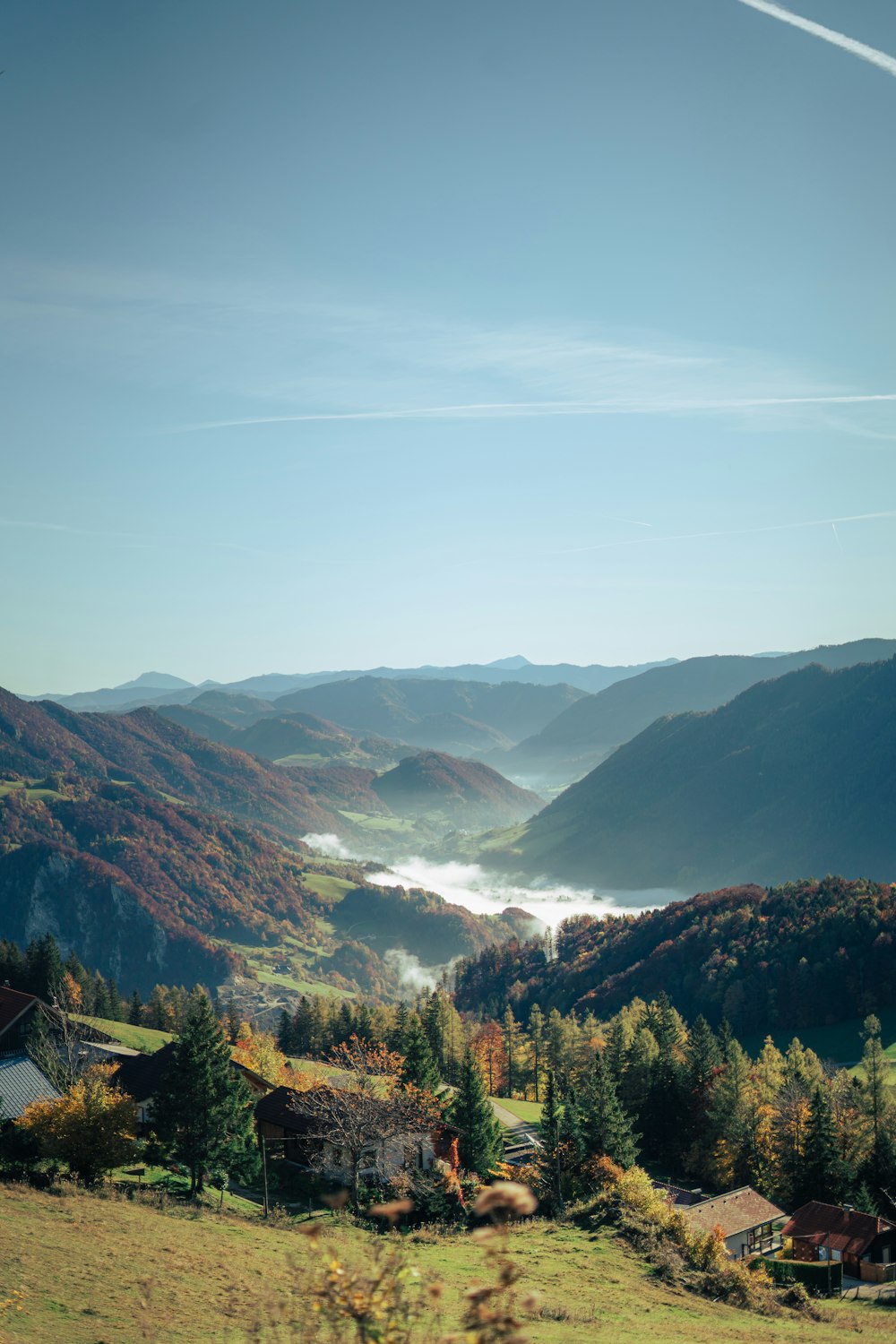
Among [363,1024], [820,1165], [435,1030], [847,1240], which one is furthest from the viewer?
[363,1024]

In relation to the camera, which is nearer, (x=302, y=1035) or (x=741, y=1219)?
(x=741, y=1219)

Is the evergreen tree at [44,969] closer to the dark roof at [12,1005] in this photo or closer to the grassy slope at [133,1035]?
the grassy slope at [133,1035]

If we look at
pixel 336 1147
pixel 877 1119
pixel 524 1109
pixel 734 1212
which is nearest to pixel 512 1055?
pixel 524 1109

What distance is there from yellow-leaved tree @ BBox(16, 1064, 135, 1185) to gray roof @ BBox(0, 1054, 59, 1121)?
27.1 feet

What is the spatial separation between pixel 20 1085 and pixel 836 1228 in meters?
48.0

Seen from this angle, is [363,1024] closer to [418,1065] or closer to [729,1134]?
[729,1134]

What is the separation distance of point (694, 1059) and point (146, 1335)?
232 feet

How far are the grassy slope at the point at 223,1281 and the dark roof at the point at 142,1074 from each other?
21.7m

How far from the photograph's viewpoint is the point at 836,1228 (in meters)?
57.9

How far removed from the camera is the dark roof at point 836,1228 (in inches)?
2202

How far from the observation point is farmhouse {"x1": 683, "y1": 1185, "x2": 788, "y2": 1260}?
5684cm

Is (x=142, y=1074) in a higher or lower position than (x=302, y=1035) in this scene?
higher

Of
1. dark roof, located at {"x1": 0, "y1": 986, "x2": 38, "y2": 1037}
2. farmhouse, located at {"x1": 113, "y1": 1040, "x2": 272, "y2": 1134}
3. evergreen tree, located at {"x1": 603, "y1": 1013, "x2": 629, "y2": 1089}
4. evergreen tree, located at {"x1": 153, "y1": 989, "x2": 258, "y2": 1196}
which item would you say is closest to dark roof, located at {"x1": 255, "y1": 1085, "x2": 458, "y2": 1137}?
farmhouse, located at {"x1": 113, "y1": 1040, "x2": 272, "y2": 1134}

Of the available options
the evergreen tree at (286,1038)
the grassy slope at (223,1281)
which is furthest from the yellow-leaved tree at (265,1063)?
the grassy slope at (223,1281)
